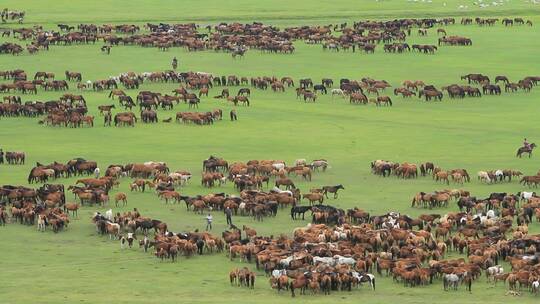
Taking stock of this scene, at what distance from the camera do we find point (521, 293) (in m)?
29.9

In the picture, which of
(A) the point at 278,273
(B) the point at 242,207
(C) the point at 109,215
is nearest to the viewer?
(A) the point at 278,273

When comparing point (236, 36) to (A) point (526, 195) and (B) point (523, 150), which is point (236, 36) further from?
(A) point (526, 195)

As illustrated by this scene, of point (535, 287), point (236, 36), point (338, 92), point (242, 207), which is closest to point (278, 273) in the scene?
point (535, 287)

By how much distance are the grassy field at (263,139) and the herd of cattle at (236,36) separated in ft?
4.20

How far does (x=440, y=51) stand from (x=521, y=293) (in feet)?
162

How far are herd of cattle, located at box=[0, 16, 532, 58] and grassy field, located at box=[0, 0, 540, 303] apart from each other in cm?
128

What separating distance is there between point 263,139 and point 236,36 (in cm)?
3149

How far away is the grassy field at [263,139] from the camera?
100 ft

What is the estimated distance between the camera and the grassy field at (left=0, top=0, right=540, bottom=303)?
30.6 meters

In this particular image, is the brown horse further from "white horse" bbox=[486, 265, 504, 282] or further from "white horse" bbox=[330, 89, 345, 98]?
"white horse" bbox=[330, 89, 345, 98]

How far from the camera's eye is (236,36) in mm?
82438

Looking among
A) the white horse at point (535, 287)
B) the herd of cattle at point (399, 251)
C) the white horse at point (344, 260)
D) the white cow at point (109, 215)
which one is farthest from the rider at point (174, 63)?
the white horse at point (535, 287)

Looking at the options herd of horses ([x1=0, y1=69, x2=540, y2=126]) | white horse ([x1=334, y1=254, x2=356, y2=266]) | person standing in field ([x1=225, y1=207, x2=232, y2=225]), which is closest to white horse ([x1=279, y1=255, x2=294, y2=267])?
white horse ([x1=334, y1=254, x2=356, y2=266])

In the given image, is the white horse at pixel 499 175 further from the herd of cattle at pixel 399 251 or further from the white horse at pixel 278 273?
the white horse at pixel 278 273
